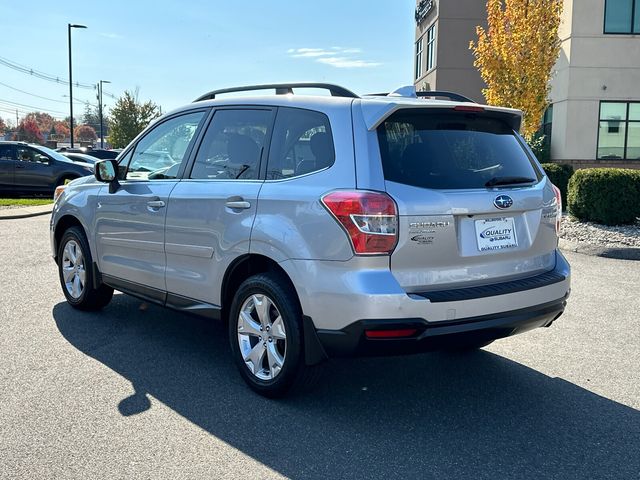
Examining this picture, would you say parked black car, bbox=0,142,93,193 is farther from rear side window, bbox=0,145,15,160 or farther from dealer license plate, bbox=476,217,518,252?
dealer license plate, bbox=476,217,518,252

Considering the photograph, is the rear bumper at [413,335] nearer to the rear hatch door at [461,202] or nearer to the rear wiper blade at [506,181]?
the rear hatch door at [461,202]

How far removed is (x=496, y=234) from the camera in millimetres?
3834

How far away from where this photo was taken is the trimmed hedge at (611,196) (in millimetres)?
11125

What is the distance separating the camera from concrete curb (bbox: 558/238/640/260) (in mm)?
9625

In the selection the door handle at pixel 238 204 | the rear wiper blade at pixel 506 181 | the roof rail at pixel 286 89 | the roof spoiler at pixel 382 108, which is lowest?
the door handle at pixel 238 204

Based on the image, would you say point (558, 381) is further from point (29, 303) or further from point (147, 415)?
point (29, 303)

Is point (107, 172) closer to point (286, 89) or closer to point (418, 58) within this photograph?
point (286, 89)

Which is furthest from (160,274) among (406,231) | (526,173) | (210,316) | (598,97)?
(598,97)

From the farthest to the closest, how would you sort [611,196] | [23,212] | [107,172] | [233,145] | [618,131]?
1. [618,131]
2. [23,212]
3. [611,196]
4. [107,172]
5. [233,145]

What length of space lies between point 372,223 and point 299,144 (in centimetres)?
88

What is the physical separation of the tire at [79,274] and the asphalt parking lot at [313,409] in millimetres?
363

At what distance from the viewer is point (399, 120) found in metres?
3.78

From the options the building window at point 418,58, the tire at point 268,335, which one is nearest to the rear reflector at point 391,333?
the tire at point 268,335

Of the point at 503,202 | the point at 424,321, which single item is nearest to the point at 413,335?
the point at 424,321
